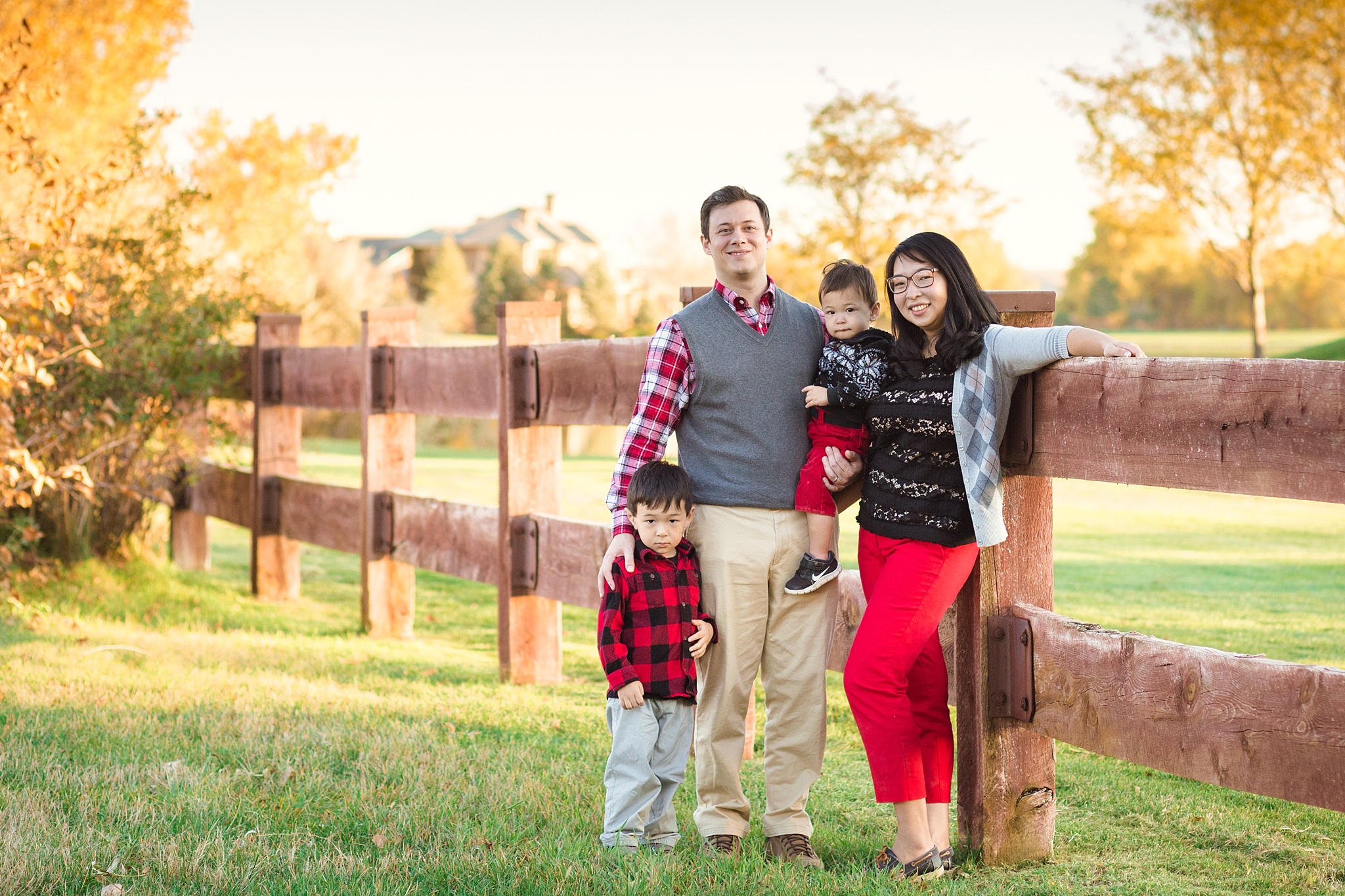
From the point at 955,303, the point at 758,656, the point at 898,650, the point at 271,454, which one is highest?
the point at 955,303

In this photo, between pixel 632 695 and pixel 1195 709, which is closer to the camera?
pixel 1195 709

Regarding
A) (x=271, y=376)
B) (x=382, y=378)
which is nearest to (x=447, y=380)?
(x=382, y=378)

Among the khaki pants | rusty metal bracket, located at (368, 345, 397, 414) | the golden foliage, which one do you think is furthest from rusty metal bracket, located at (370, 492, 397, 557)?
the golden foliage

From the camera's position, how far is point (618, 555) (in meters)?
3.52

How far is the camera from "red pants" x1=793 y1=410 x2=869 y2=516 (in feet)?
11.3

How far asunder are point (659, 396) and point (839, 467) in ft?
1.91

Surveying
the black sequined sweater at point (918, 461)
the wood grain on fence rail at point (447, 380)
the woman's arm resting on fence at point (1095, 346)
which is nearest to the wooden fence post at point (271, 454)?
the wood grain on fence rail at point (447, 380)

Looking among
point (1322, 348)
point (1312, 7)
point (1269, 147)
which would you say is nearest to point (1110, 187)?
point (1269, 147)

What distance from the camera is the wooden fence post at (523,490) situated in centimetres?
563

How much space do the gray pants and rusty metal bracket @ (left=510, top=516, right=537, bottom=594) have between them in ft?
6.68

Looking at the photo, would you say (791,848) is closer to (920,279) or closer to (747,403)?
(747,403)

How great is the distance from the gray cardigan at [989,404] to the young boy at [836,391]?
29 centimetres

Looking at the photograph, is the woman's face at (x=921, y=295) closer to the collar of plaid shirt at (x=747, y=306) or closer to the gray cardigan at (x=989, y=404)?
the gray cardigan at (x=989, y=404)

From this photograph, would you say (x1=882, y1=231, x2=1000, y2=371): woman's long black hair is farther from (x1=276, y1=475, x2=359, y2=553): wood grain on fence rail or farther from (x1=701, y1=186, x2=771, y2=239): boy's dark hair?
(x1=276, y1=475, x2=359, y2=553): wood grain on fence rail
